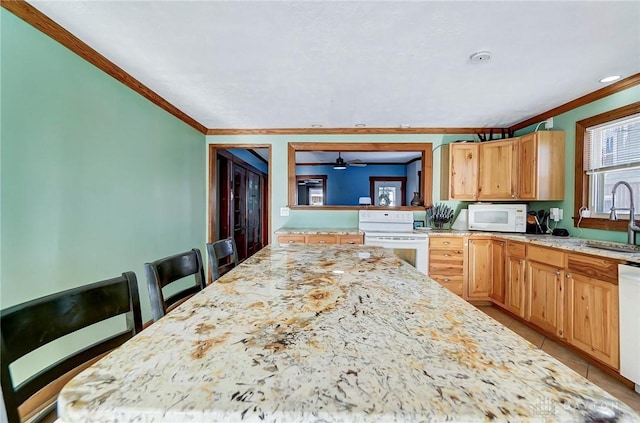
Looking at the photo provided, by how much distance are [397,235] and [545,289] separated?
149cm

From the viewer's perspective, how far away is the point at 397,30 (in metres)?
1.71

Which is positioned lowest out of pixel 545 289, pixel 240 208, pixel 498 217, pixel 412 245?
pixel 545 289

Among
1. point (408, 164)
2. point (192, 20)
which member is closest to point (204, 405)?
point (192, 20)

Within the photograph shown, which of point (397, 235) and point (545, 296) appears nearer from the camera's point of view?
point (545, 296)

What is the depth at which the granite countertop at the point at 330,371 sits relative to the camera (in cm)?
43

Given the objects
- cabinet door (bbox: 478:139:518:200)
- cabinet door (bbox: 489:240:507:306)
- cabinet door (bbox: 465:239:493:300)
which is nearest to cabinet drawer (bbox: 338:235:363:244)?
cabinet door (bbox: 465:239:493:300)

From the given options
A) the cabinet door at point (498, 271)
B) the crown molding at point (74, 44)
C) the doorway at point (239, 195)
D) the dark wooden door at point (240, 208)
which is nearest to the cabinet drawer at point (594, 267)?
the cabinet door at point (498, 271)

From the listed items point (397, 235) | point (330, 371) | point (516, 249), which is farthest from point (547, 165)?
point (330, 371)

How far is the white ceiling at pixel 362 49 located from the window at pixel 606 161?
13.6 inches

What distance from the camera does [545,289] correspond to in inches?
102

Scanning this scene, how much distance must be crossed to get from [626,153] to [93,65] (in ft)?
14.5

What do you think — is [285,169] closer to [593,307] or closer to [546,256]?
[546,256]

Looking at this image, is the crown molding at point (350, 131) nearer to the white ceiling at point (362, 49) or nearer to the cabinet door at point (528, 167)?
the cabinet door at point (528, 167)

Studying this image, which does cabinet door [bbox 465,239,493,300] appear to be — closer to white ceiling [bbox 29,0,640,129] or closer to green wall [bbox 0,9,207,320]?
white ceiling [bbox 29,0,640,129]
